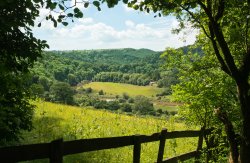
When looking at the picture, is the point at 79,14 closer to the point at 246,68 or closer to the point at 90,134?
the point at 246,68

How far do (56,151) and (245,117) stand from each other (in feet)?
15.5

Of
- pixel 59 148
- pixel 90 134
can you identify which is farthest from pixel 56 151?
pixel 90 134

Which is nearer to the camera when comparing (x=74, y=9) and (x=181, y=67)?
(x=74, y=9)

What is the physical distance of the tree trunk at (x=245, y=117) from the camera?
8.02 meters

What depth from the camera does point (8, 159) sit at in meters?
5.00

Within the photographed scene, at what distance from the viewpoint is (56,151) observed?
5.78 meters

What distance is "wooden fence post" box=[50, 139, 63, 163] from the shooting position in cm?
574

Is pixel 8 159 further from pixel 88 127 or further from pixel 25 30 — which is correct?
pixel 88 127

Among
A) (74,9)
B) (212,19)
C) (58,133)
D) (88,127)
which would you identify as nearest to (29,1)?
(74,9)

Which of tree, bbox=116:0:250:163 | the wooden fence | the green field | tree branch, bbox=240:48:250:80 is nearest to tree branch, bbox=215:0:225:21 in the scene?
tree, bbox=116:0:250:163

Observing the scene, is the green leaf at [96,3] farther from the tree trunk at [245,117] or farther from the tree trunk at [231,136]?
the tree trunk at [231,136]

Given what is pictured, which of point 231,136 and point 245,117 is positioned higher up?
point 245,117

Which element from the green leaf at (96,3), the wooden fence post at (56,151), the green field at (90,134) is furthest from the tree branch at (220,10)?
the green field at (90,134)

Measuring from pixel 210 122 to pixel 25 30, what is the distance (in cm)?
704
